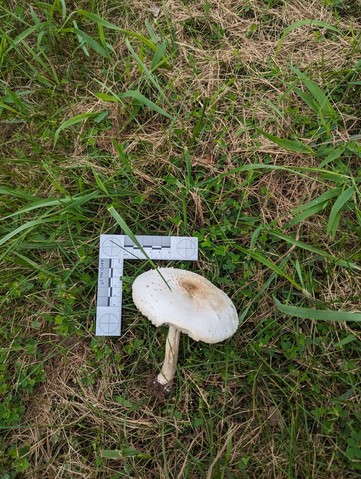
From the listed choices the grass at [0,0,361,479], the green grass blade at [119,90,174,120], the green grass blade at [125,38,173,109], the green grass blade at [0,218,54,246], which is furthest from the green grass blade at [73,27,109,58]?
the green grass blade at [0,218,54,246]

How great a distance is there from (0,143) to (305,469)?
3.11 m

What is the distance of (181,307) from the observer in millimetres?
2256

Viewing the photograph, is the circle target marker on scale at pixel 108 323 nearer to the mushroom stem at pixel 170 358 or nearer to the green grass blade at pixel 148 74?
the mushroom stem at pixel 170 358

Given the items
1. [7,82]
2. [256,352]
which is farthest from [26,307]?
[7,82]

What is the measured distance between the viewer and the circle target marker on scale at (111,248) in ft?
9.31

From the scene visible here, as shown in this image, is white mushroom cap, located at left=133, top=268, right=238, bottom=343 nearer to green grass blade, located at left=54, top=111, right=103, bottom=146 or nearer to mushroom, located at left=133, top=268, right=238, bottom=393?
mushroom, located at left=133, top=268, right=238, bottom=393

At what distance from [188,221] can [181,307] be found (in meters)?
0.88

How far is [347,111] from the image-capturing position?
3.07 m

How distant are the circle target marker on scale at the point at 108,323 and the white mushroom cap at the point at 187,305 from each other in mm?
411

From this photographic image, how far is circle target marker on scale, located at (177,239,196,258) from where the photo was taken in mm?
2844

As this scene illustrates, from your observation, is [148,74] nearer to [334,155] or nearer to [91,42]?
[91,42]

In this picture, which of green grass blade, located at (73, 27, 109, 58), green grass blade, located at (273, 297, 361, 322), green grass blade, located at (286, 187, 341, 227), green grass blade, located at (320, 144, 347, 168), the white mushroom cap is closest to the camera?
the white mushroom cap

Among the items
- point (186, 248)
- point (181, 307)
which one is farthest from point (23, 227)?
point (181, 307)

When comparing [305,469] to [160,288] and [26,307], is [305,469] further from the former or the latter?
[26,307]
